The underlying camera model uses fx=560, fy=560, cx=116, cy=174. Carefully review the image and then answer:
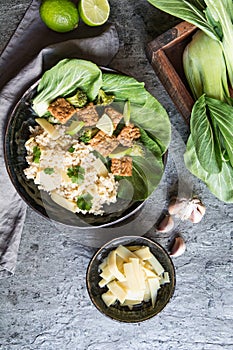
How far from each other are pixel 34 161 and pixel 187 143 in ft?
1.21

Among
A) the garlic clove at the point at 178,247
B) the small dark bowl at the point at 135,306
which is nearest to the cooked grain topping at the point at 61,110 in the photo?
the small dark bowl at the point at 135,306

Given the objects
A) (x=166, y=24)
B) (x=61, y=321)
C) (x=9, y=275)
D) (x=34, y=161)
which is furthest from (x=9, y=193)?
(x=166, y=24)

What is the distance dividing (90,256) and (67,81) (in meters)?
0.48

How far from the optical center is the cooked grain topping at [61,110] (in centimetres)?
131

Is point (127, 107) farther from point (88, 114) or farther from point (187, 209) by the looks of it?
point (187, 209)

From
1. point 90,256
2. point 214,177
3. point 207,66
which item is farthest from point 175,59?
point 90,256

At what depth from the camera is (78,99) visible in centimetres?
132

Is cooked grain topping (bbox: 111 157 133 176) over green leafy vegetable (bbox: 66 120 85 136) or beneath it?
beneath

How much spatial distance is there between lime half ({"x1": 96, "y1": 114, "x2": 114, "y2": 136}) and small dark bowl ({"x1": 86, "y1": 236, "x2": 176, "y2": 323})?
0.29 m

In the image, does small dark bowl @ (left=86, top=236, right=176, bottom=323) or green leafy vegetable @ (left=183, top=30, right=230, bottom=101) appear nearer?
green leafy vegetable @ (left=183, top=30, right=230, bottom=101)

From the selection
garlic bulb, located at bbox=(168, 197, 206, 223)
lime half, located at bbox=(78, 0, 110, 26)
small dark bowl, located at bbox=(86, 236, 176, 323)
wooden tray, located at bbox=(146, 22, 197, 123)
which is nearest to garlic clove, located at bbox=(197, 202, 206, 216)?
garlic bulb, located at bbox=(168, 197, 206, 223)

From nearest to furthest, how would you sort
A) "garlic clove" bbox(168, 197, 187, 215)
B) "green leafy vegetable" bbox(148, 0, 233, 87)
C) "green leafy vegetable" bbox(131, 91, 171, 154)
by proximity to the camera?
"green leafy vegetable" bbox(148, 0, 233, 87) < "green leafy vegetable" bbox(131, 91, 171, 154) < "garlic clove" bbox(168, 197, 187, 215)

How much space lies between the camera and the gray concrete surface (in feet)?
4.79

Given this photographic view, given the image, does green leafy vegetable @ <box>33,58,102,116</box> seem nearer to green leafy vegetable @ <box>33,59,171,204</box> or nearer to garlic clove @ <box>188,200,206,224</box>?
green leafy vegetable @ <box>33,59,171,204</box>
